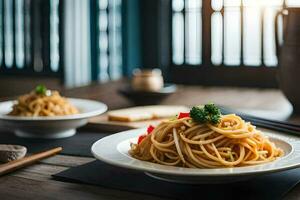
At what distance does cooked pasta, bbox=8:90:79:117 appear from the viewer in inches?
61.5

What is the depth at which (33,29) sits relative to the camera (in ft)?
13.4

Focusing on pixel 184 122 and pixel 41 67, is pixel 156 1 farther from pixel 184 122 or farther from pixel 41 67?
pixel 184 122

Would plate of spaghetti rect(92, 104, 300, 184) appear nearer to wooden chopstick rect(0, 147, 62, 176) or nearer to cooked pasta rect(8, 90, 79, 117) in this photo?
wooden chopstick rect(0, 147, 62, 176)

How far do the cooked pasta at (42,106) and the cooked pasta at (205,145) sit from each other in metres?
0.54

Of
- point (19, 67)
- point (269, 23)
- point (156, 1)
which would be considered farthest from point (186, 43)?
point (19, 67)

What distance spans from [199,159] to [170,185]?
77mm

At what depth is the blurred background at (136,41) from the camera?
3.18m

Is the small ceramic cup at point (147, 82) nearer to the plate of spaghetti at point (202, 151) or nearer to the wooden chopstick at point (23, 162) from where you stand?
the wooden chopstick at point (23, 162)

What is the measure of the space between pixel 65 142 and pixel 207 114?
1.72 feet

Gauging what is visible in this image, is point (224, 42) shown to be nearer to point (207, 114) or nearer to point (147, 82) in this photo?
point (147, 82)

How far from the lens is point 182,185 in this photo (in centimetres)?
101

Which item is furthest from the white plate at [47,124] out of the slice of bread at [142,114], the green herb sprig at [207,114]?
the green herb sprig at [207,114]

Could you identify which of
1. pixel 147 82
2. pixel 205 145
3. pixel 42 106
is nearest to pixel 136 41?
pixel 147 82

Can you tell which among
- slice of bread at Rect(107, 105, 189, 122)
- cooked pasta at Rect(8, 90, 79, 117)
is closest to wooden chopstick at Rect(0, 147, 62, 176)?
cooked pasta at Rect(8, 90, 79, 117)
